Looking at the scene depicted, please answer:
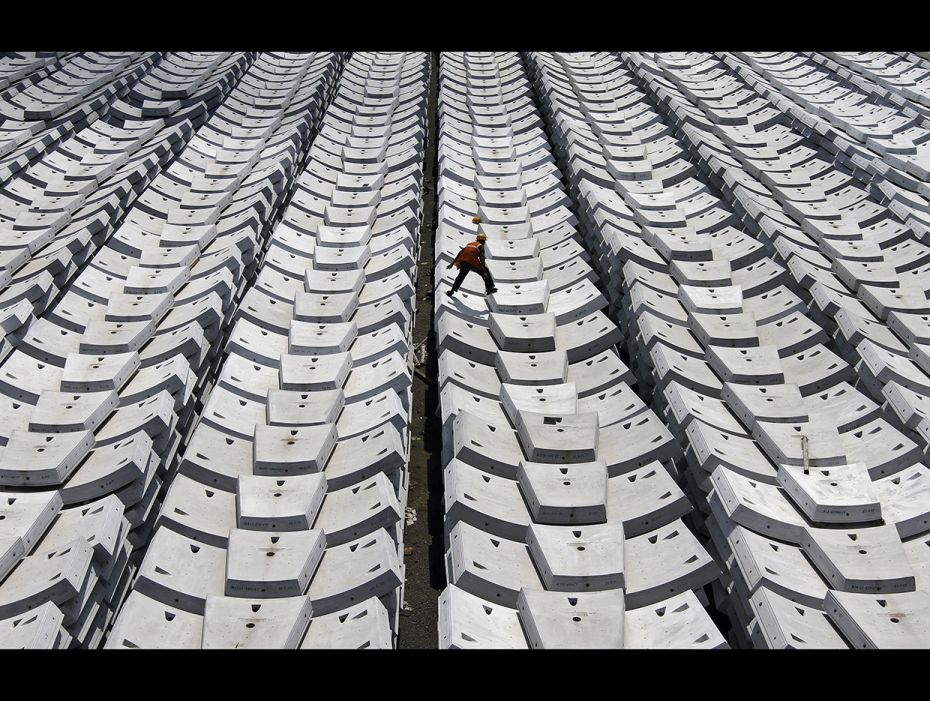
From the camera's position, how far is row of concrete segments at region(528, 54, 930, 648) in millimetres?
9070

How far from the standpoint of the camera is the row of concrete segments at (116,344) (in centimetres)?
938

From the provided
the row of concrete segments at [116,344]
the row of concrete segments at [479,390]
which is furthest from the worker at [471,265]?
the row of concrete segments at [116,344]

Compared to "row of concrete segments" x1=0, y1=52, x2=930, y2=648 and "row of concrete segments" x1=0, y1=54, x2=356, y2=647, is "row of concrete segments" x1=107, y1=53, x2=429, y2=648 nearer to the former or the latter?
"row of concrete segments" x1=0, y1=52, x2=930, y2=648

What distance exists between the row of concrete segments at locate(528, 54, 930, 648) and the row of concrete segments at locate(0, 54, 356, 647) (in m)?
6.62

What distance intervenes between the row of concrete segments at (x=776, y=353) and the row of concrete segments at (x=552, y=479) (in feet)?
2.21

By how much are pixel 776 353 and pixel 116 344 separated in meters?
10.2

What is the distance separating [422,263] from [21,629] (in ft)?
42.9

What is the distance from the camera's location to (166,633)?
8.41 metres

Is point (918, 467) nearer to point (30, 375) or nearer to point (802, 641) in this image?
point (802, 641)

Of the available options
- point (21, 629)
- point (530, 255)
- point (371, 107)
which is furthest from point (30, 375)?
point (371, 107)

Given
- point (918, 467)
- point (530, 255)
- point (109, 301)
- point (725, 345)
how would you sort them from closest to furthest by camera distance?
1. point (918, 467)
2. point (725, 345)
3. point (109, 301)
4. point (530, 255)

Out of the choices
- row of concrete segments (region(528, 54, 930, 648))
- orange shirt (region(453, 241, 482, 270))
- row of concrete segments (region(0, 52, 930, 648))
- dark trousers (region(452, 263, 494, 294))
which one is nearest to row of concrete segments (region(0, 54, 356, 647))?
row of concrete segments (region(0, 52, 930, 648))

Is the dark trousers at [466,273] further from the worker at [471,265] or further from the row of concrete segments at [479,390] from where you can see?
the row of concrete segments at [479,390]

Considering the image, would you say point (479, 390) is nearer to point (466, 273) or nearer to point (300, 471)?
point (300, 471)
